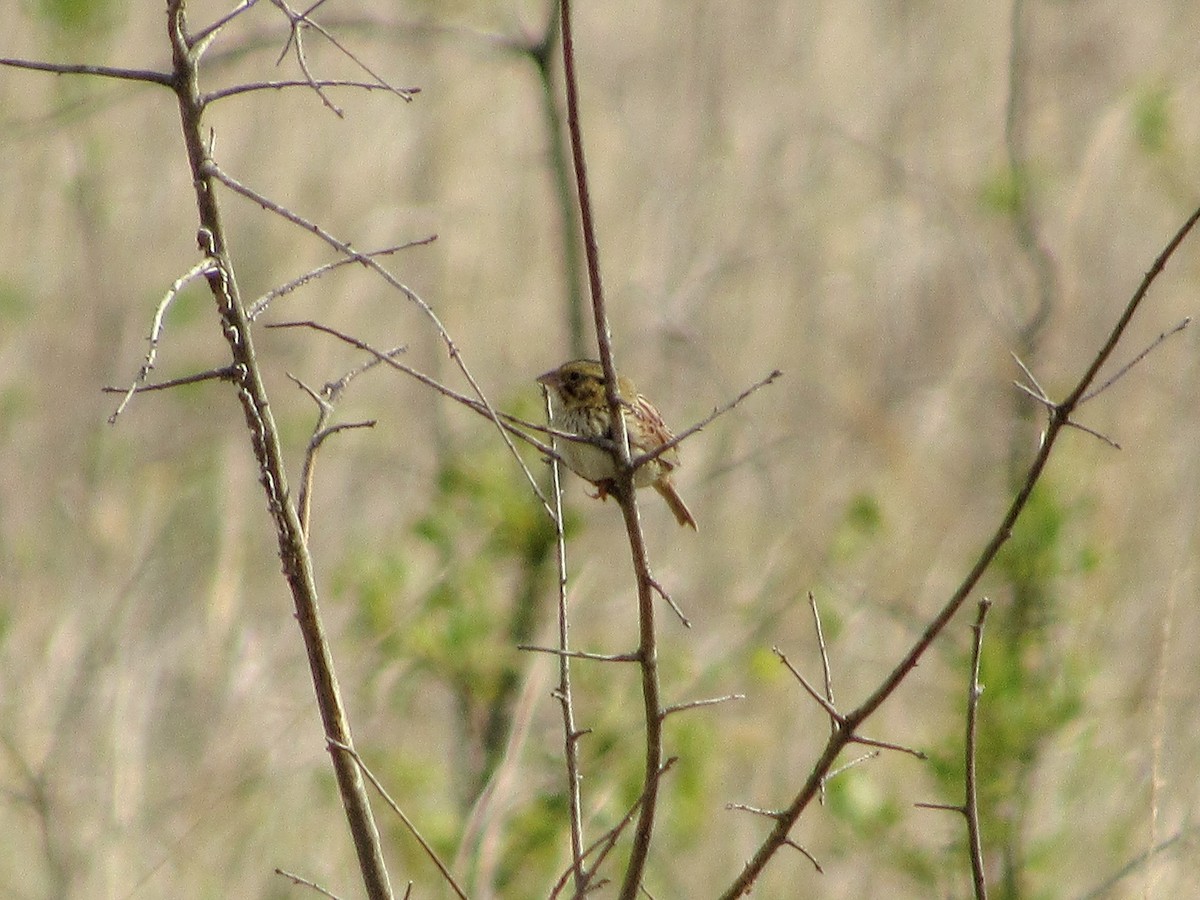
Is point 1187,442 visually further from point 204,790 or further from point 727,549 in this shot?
point 204,790

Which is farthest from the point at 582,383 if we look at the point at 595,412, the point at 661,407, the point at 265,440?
the point at 661,407

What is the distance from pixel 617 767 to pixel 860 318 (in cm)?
324

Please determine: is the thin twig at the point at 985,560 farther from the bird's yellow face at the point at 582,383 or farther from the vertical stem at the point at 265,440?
the bird's yellow face at the point at 582,383

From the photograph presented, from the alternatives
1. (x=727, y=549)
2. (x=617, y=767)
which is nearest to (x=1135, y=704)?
(x=617, y=767)

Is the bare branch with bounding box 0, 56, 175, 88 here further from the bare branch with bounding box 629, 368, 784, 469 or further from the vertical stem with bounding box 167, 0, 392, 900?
the bare branch with bounding box 629, 368, 784, 469

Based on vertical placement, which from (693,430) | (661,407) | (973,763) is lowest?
(973,763)

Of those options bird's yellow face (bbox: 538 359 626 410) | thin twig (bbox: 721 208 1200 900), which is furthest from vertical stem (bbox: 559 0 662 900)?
bird's yellow face (bbox: 538 359 626 410)

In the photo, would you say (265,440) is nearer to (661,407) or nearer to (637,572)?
(637,572)

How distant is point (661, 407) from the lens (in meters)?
5.46

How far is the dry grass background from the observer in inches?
163

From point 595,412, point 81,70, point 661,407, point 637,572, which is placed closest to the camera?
point 81,70

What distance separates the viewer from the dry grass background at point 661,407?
163 inches

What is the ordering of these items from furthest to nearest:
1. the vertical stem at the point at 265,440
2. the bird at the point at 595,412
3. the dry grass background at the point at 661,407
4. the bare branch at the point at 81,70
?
1. the dry grass background at the point at 661,407
2. the bird at the point at 595,412
3. the vertical stem at the point at 265,440
4. the bare branch at the point at 81,70

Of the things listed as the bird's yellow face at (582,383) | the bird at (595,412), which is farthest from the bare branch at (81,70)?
the bird's yellow face at (582,383)
